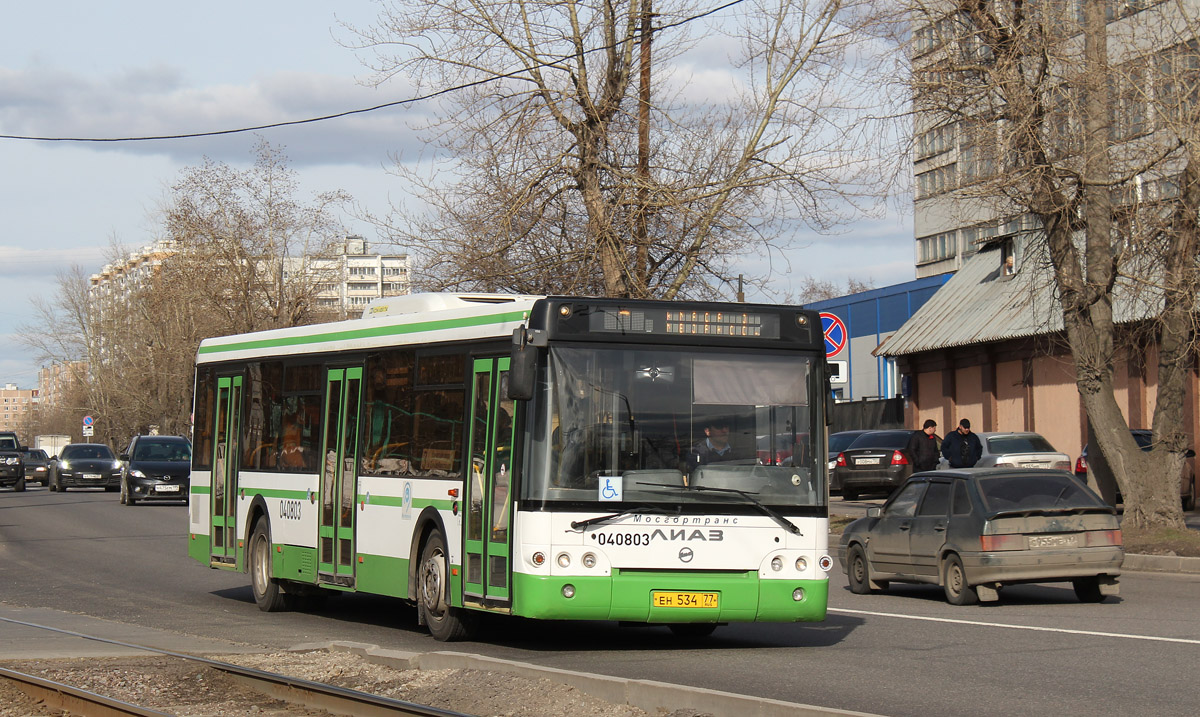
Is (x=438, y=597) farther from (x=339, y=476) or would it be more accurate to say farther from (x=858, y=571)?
(x=858, y=571)

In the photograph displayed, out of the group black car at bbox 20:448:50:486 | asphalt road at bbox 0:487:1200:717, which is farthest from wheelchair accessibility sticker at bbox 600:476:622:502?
black car at bbox 20:448:50:486

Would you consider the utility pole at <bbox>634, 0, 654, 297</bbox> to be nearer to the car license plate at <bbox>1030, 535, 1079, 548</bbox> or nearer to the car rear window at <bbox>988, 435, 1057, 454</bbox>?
the car rear window at <bbox>988, 435, 1057, 454</bbox>

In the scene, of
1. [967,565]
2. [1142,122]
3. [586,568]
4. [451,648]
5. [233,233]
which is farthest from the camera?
[233,233]

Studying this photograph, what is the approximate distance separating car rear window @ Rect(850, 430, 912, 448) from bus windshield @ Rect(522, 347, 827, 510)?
22921 mm

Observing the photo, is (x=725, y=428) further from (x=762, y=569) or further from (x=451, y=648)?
(x=451, y=648)

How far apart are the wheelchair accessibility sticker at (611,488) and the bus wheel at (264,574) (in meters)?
5.54

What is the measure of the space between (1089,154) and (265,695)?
13904mm

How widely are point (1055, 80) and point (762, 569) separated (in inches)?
444

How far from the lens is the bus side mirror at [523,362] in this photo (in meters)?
10.5

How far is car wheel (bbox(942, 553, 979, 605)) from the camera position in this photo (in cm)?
1495

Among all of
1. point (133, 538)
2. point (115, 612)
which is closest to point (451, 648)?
point (115, 612)

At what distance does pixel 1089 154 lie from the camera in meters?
19.6

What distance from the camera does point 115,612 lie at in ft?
49.7

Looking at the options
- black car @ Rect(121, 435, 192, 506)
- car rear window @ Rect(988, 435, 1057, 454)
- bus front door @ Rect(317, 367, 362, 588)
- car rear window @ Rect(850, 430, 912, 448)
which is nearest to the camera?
bus front door @ Rect(317, 367, 362, 588)
